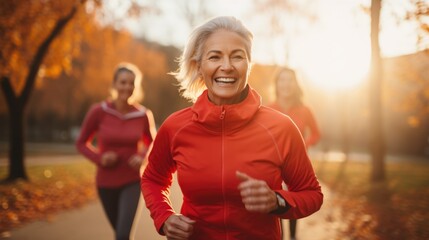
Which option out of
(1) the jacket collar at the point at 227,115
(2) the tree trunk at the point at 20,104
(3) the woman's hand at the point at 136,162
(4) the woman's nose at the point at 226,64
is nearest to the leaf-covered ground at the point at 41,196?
(2) the tree trunk at the point at 20,104

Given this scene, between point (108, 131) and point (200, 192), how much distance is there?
117 inches

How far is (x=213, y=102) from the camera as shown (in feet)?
8.35

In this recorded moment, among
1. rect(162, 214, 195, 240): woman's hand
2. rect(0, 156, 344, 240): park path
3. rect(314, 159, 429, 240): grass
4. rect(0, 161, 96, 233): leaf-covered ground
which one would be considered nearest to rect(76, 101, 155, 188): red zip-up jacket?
rect(0, 156, 344, 240): park path

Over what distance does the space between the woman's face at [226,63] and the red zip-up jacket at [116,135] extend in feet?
8.81

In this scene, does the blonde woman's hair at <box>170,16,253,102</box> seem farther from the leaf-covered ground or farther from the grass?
the leaf-covered ground

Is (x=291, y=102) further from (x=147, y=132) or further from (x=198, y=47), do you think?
(x=198, y=47)

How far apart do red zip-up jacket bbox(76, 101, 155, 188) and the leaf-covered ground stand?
3241 mm

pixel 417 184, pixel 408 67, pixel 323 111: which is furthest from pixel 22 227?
pixel 323 111

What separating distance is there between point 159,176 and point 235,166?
1.90 feet

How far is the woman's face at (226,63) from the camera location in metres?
2.40

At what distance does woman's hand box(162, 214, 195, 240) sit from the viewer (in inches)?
87.7

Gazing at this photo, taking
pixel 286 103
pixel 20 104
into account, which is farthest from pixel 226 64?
pixel 20 104

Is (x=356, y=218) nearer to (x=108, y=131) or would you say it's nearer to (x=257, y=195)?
(x=108, y=131)

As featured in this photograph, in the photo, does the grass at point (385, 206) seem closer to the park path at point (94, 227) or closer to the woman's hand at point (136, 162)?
the park path at point (94, 227)
